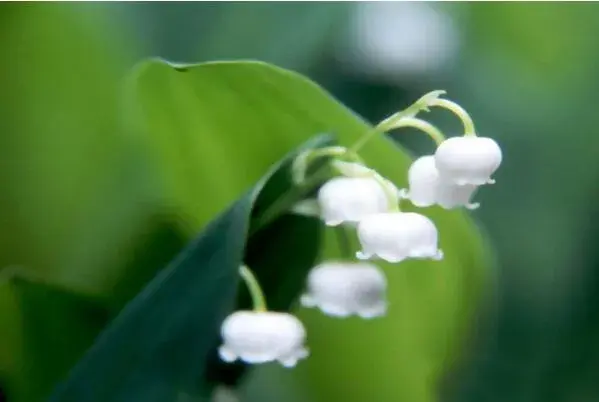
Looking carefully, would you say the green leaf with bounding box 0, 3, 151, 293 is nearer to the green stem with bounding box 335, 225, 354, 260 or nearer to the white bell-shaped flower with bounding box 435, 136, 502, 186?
the green stem with bounding box 335, 225, 354, 260

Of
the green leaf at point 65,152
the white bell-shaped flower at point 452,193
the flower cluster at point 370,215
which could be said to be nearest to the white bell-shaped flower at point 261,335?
the flower cluster at point 370,215

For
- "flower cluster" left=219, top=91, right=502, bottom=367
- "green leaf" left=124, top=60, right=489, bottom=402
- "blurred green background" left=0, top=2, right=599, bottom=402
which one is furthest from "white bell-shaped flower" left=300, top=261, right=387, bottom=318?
"blurred green background" left=0, top=2, right=599, bottom=402

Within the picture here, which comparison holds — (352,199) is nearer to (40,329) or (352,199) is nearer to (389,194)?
(389,194)

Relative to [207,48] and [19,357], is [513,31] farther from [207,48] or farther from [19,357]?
[19,357]

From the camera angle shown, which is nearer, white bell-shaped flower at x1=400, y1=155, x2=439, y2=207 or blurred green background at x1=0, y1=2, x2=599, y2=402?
white bell-shaped flower at x1=400, y1=155, x2=439, y2=207

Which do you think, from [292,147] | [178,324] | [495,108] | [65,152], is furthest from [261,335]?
[495,108]

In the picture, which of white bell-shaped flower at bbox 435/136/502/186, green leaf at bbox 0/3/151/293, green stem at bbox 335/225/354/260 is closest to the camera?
white bell-shaped flower at bbox 435/136/502/186
